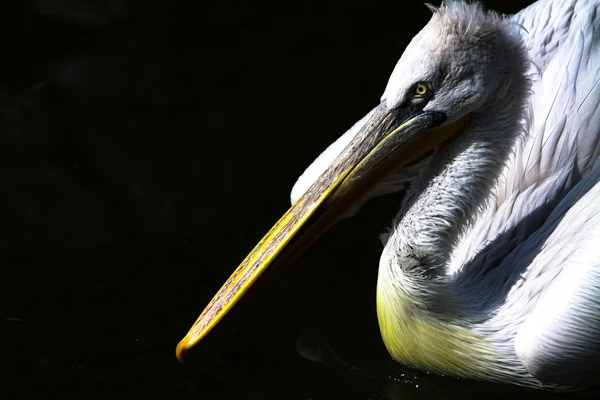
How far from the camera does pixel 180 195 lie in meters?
5.18

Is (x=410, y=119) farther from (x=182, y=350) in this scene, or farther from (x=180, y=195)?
(x=180, y=195)

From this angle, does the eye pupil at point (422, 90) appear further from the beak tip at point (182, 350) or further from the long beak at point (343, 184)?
the beak tip at point (182, 350)

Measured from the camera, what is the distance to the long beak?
3518 mm

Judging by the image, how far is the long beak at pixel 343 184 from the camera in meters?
3.52

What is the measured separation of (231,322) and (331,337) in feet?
1.47

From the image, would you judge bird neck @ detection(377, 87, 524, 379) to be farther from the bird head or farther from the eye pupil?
the eye pupil

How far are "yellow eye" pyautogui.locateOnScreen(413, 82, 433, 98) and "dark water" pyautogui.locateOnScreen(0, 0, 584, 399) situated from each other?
1137 millimetres

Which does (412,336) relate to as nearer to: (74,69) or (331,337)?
(331,337)

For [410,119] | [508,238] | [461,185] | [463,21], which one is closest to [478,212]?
[461,185]

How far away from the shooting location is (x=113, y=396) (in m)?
3.78

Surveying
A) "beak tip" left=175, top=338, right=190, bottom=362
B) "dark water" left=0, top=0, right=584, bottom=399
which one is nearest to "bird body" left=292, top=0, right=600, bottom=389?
"dark water" left=0, top=0, right=584, bottom=399

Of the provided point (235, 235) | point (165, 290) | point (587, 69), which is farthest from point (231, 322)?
point (587, 69)

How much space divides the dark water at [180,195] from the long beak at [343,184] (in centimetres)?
17

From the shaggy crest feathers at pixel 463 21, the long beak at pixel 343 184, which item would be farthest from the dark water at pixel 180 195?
the shaggy crest feathers at pixel 463 21
